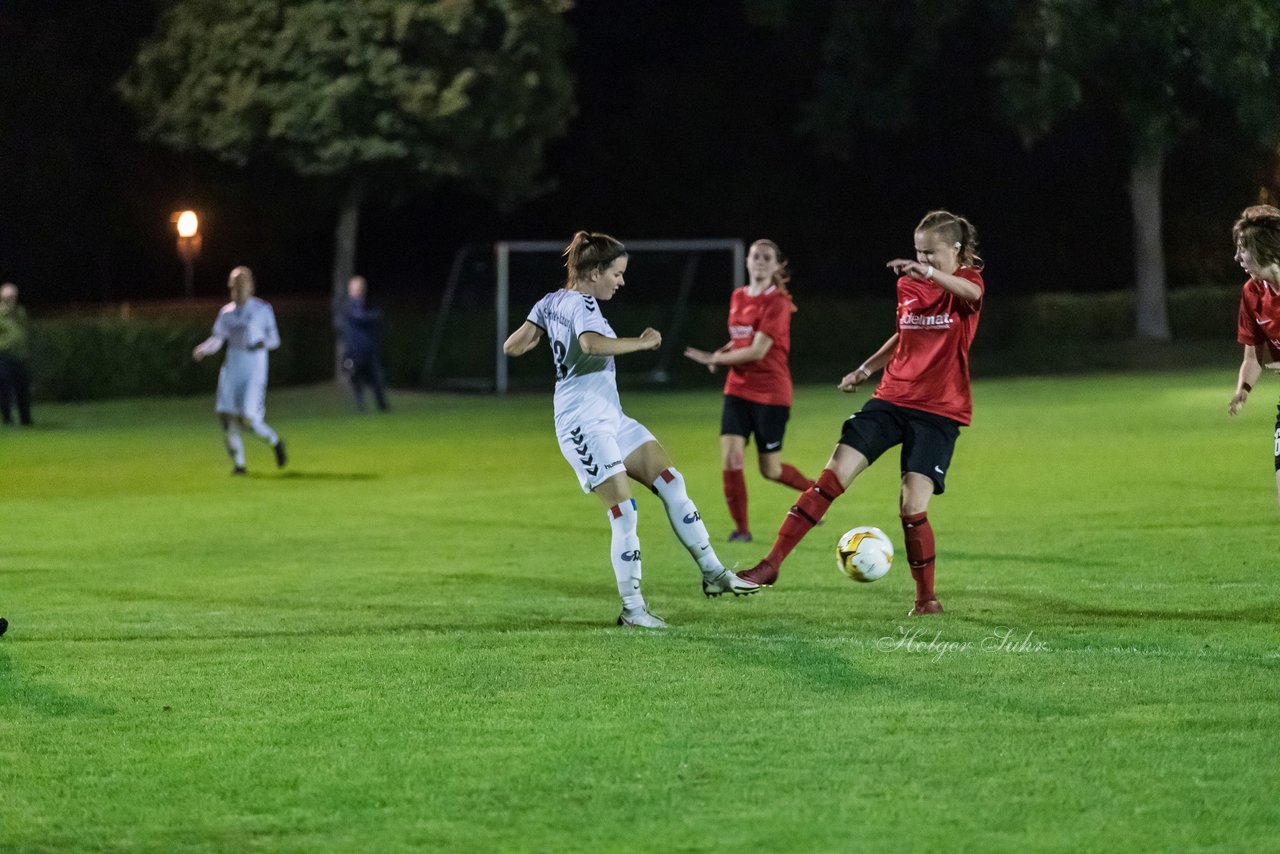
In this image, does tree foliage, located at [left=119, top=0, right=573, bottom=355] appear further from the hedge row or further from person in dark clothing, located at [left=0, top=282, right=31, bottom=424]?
person in dark clothing, located at [left=0, top=282, right=31, bottom=424]

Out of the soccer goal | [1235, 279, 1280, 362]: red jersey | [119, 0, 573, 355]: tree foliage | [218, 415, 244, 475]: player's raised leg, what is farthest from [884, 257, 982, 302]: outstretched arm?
[119, 0, 573, 355]: tree foliage

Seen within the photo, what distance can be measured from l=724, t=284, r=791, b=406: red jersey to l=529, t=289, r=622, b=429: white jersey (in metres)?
3.95

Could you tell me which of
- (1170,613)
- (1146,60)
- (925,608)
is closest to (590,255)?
(925,608)

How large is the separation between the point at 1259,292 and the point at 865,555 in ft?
7.83

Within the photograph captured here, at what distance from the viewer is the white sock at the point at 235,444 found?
19.9 metres


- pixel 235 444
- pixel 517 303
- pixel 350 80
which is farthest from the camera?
pixel 517 303

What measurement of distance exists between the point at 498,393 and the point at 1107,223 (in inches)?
904

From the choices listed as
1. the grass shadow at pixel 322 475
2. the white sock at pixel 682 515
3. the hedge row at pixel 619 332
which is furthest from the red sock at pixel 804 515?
the hedge row at pixel 619 332

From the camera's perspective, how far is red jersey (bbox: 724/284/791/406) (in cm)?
1331

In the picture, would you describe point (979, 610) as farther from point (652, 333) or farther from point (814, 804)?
point (814, 804)

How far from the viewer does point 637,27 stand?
52.9m

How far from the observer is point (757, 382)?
44.2ft

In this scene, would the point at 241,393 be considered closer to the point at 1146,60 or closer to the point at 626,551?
the point at 626,551

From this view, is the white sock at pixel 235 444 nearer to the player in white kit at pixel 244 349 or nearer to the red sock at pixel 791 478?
the player in white kit at pixel 244 349
